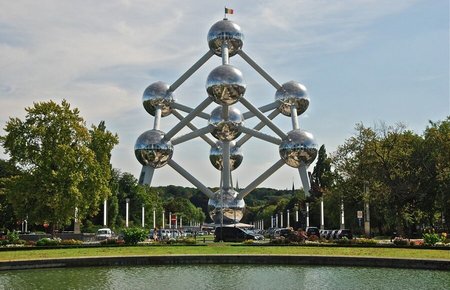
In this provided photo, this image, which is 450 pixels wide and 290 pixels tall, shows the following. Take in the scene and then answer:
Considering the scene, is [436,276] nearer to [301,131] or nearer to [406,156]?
[301,131]

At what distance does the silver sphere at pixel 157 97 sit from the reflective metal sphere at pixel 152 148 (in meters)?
3.69

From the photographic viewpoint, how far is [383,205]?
4038cm

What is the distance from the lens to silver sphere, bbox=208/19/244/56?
118 ft

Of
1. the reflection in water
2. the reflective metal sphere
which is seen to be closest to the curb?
the reflection in water

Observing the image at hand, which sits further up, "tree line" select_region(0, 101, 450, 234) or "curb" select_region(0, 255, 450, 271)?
"tree line" select_region(0, 101, 450, 234)

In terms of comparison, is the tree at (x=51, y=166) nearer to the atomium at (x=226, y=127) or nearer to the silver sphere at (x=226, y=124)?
the atomium at (x=226, y=127)

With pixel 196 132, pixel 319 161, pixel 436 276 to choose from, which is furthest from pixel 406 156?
pixel 319 161

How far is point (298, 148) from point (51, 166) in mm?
14018

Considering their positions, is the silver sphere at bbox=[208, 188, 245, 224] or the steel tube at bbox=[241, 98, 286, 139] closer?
the steel tube at bbox=[241, 98, 286, 139]

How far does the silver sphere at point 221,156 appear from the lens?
1523 inches

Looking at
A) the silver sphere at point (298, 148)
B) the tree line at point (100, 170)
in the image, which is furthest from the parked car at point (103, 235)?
the silver sphere at point (298, 148)

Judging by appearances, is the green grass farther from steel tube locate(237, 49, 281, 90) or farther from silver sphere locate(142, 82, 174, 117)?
steel tube locate(237, 49, 281, 90)

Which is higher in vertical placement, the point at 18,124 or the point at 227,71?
the point at 227,71

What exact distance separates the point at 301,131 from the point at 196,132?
6.29 meters
